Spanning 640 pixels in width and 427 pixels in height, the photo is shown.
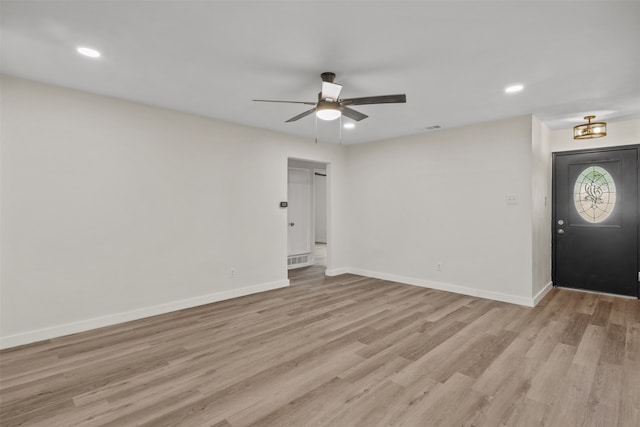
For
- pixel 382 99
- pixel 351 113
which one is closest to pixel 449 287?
pixel 351 113

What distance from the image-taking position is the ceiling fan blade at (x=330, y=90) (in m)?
2.78

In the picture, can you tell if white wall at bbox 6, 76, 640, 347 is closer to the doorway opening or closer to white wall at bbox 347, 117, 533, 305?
white wall at bbox 347, 117, 533, 305

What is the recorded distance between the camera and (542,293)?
477cm

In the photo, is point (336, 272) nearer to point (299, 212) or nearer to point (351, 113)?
point (299, 212)

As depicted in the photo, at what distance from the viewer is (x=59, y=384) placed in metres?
2.46

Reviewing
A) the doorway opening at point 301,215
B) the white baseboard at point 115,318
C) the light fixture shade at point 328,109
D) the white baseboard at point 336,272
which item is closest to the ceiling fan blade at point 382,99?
the light fixture shade at point 328,109

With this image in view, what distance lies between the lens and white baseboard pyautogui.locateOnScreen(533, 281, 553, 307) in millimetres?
4418

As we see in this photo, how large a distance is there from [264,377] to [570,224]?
213 inches

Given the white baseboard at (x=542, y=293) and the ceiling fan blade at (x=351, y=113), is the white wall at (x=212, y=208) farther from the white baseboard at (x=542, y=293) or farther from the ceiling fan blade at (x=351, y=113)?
the ceiling fan blade at (x=351, y=113)

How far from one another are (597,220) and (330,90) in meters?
4.95

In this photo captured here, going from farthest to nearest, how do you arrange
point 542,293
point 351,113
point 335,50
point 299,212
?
point 299,212
point 542,293
point 351,113
point 335,50

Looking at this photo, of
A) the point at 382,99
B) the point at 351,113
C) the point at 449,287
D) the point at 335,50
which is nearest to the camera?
the point at 335,50

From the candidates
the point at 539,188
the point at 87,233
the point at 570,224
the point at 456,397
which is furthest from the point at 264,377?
the point at 570,224

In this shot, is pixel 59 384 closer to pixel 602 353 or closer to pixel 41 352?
pixel 41 352
